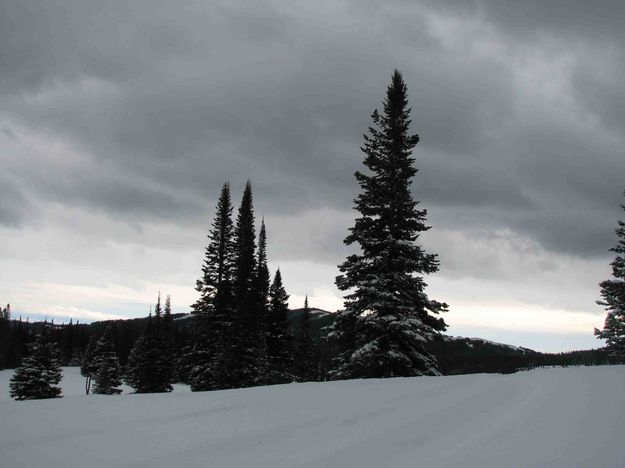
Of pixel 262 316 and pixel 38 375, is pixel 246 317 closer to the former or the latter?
pixel 262 316

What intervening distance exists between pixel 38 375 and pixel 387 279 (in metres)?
41.5

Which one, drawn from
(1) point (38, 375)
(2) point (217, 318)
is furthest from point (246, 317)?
(1) point (38, 375)

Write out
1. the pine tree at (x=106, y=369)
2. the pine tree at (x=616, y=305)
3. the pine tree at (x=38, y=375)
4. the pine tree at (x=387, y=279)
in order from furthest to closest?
the pine tree at (x=106, y=369), the pine tree at (x=38, y=375), the pine tree at (x=616, y=305), the pine tree at (x=387, y=279)

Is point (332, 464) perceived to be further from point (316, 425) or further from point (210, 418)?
point (210, 418)

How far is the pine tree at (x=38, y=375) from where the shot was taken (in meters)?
43.2

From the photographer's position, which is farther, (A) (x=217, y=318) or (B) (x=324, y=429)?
(A) (x=217, y=318)

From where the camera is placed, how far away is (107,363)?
6762 centimetres

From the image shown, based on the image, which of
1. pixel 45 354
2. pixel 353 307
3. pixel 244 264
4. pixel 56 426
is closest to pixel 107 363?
pixel 45 354

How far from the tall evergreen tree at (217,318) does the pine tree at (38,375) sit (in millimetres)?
15171

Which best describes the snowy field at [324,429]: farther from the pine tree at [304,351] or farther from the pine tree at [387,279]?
the pine tree at [304,351]

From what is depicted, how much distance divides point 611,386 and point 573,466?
5135 mm

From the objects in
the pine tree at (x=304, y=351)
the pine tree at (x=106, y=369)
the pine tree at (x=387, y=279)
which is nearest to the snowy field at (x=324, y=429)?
the pine tree at (x=387, y=279)

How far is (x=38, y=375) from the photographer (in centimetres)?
4400

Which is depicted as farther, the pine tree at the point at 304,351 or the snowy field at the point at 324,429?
the pine tree at the point at 304,351
